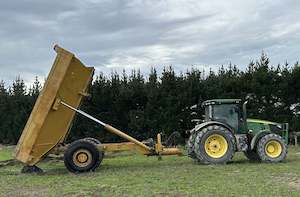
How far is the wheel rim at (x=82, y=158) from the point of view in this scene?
14883 millimetres

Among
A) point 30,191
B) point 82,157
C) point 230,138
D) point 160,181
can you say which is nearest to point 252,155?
point 230,138

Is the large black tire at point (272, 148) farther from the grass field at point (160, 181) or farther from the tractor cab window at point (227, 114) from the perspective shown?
the tractor cab window at point (227, 114)

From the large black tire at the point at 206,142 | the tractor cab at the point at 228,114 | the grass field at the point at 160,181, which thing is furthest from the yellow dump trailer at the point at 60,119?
the tractor cab at the point at 228,114

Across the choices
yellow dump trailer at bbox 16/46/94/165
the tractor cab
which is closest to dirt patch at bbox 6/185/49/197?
yellow dump trailer at bbox 16/46/94/165

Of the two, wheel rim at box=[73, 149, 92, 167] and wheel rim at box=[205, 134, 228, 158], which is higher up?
wheel rim at box=[205, 134, 228, 158]

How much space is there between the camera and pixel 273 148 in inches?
656

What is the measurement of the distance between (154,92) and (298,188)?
1631cm

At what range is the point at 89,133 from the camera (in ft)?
86.5

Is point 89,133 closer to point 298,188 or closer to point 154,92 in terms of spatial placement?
point 154,92

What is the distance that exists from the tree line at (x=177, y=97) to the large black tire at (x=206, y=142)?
8.81m

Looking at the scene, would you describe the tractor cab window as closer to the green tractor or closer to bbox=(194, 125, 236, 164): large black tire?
the green tractor

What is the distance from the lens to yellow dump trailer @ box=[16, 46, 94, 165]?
14.5 metres

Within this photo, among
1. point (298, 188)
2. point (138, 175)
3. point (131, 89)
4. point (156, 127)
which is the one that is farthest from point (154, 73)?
point (298, 188)

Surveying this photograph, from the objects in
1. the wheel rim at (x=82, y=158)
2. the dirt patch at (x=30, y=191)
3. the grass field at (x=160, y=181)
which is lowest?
the dirt patch at (x=30, y=191)
